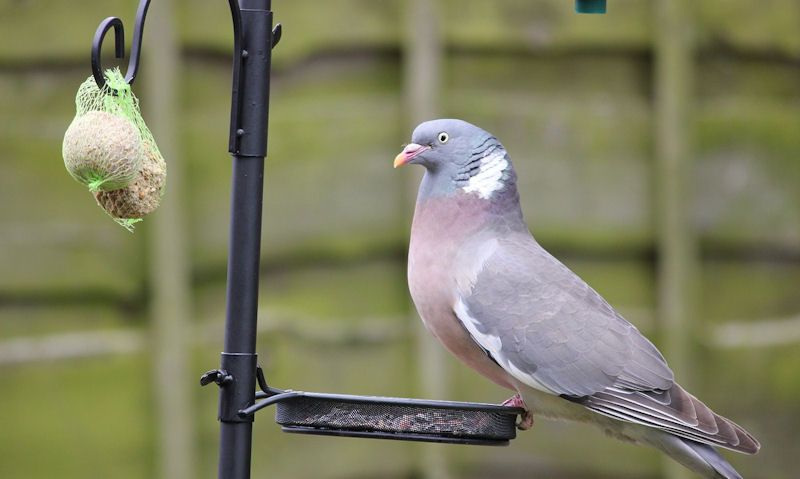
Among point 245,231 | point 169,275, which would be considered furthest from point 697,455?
point 169,275

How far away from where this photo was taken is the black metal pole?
7.20 feet

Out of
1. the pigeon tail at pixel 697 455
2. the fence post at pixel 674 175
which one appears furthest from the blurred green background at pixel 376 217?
the pigeon tail at pixel 697 455

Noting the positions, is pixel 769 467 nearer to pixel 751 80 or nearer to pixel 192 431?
pixel 751 80

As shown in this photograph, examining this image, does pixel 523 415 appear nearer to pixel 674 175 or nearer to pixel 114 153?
pixel 114 153

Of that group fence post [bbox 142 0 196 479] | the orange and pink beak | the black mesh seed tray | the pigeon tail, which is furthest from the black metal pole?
fence post [bbox 142 0 196 479]

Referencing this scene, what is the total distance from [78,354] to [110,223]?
361 mm

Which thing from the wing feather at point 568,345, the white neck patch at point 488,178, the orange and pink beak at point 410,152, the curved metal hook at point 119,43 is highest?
the curved metal hook at point 119,43

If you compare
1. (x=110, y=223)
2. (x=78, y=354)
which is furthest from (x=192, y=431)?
(x=110, y=223)

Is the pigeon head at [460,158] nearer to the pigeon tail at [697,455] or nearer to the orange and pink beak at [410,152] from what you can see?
the orange and pink beak at [410,152]

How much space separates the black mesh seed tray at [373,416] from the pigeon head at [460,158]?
53 centimetres

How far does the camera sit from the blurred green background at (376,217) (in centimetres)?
336

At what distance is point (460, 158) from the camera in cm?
259

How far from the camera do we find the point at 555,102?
3650mm

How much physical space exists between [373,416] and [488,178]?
617mm
